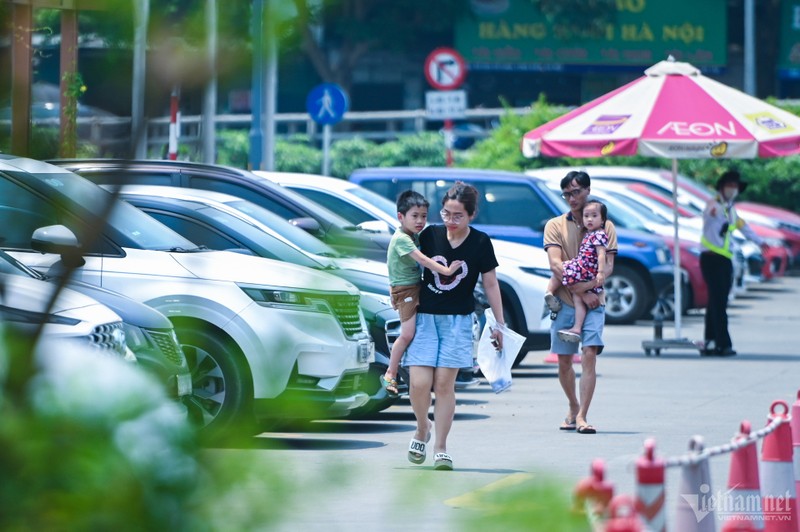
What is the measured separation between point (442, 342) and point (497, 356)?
1.88ft

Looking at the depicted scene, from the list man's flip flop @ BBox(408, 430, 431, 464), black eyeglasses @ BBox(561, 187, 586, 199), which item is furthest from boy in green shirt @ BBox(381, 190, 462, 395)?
black eyeglasses @ BBox(561, 187, 586, 199)

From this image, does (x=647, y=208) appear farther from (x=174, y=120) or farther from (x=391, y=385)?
(x=174, y=120)

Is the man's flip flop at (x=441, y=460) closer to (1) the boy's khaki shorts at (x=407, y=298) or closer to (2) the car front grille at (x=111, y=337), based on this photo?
(1) the boy's khaki shorts at (x=407, y=298)

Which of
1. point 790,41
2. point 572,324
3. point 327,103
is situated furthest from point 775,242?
point 790,41

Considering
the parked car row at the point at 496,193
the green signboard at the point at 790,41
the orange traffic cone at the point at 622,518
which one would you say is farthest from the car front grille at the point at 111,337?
the green signboard at the point at 790,41

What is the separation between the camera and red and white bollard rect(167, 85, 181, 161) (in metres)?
1.82

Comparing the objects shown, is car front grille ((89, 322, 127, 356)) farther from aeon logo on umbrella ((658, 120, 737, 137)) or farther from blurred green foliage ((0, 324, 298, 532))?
aeon logo on umbrella ((658, 120, 737, 137))

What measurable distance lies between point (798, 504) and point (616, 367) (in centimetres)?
813

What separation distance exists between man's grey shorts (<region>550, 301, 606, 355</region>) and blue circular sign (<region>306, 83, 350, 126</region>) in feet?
41.3

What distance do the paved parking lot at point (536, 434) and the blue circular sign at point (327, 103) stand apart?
19.9ft

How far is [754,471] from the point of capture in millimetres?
6027

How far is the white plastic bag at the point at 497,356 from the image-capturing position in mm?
8977

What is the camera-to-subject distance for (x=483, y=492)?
209 cm

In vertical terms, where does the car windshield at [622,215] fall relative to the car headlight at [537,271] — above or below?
above
